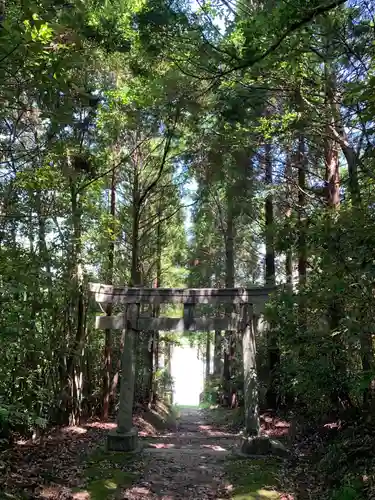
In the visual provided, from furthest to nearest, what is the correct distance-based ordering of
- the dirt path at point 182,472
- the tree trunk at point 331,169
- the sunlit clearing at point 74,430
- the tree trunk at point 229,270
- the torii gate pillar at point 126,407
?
the tree trunk at point 229,270
the sunlit clearing at point 74,430
the torii gate pillar at point 126,407
the tree trunk at point 331,169
the dirt path at point 182,472

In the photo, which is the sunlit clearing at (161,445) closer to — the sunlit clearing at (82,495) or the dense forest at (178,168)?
the dense forest at (178,168)

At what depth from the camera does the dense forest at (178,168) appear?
361 centimetres

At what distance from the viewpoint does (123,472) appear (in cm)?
654

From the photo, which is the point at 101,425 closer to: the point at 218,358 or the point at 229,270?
the point at 229,270

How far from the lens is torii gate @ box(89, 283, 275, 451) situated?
8.25 metres

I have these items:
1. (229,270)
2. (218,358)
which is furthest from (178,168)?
(218,358)

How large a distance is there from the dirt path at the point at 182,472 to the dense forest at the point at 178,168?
63.9 inches

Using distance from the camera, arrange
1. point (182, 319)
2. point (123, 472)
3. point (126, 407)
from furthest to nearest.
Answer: point (182, 319) → point (126, 407) → point (123, 472)

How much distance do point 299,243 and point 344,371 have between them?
1897 millimetres

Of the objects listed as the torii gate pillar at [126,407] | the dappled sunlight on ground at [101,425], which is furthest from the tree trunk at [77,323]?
the torii gate pillar at [126,407]

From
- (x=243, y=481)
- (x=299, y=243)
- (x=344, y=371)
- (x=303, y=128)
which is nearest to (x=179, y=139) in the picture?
(x=303, y=128)

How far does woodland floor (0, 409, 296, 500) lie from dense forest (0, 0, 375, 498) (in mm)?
519

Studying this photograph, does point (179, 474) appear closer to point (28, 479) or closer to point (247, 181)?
point (28, 479)

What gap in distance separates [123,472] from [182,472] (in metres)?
0.92
